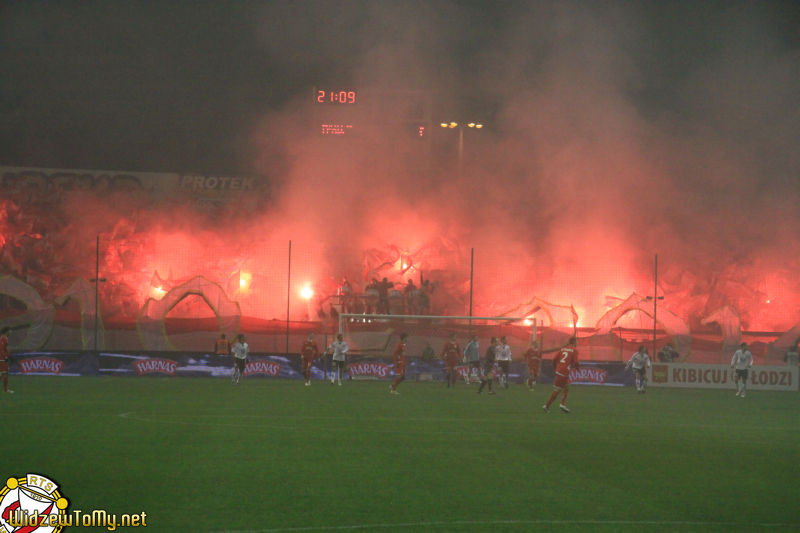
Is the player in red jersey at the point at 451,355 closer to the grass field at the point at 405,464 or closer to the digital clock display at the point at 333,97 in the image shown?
the grass field at the point at 405,464

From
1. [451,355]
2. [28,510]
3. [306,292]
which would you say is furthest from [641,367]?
[306,292]

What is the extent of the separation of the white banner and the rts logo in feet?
87.8

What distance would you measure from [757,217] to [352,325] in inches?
1144

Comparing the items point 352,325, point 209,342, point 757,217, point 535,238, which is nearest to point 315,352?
point 352,325

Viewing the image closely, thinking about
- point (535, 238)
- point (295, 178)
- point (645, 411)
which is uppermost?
point (295, 178)

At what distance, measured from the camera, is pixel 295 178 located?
56.1 meters

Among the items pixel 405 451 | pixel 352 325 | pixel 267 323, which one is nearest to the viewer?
pixel 405 451

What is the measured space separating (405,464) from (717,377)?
74.7ft

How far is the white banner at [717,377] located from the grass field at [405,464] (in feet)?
34.3

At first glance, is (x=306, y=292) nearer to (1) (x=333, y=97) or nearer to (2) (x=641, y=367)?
(2) (x=641, y=367)

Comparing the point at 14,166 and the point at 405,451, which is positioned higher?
the point at 14,166

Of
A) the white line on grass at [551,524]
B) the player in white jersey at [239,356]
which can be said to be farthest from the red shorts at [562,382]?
the player in white jersey at [239,356]

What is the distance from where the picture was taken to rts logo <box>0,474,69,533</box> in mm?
5965

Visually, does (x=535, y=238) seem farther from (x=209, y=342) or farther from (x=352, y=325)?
(x=209, y=342)
